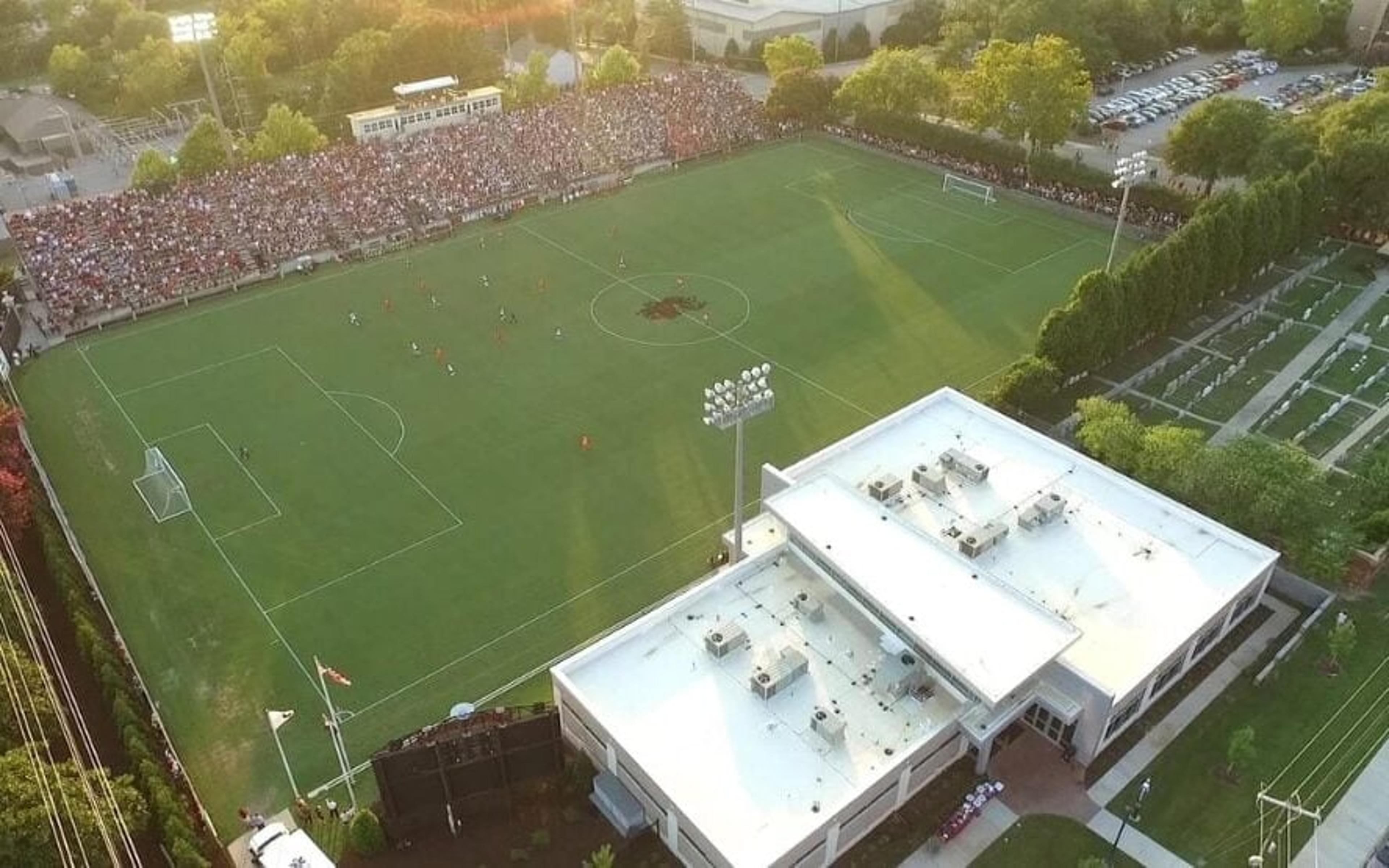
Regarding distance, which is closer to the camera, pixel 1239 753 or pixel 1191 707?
pixel 1239 753

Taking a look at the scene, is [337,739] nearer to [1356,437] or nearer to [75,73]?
[1356,437]

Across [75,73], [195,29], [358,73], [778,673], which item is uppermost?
[195,29]

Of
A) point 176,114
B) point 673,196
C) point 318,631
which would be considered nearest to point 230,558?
point 318,631

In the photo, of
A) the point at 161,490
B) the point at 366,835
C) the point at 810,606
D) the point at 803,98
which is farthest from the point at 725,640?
the point at 803,98

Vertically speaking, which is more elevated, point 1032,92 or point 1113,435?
point 1032,92

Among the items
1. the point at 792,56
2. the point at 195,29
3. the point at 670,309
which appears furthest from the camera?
the point at 792,56

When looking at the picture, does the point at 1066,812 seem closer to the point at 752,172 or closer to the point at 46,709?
the point at 46,709
